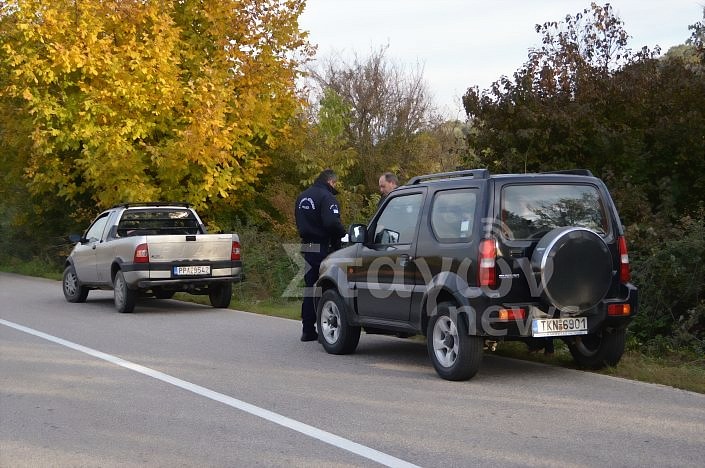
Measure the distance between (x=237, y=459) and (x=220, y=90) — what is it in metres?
16.4

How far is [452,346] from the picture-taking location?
8727mm

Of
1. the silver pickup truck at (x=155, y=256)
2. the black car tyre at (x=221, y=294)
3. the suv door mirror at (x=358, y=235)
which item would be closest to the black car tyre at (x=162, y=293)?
the silver pickup truck at (x=155, y=256)

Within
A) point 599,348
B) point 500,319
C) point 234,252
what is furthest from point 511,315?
point 234,252

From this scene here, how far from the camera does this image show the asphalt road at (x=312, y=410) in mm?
6008

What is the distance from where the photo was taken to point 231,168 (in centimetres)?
2225

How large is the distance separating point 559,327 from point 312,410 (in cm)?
245

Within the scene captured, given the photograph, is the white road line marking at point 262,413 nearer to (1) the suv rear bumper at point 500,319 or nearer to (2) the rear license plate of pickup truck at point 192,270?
(1) the suv rear bumper at point 500,319

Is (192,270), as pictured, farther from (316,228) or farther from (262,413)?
(262,413)

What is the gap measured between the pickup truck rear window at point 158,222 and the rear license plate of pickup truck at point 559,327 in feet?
32.7

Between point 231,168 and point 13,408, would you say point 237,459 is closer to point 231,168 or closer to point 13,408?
point 13,408

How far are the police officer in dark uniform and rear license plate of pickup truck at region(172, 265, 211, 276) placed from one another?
14.6 ft

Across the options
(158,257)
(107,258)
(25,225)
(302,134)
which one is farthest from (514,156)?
(25,225)

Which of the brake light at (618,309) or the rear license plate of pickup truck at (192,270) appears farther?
the rear license plate of pickup truck at (192,270)

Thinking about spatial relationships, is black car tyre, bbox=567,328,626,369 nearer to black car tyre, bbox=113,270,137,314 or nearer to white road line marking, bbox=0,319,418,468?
white road line marking, bbox=0,319,418,468
